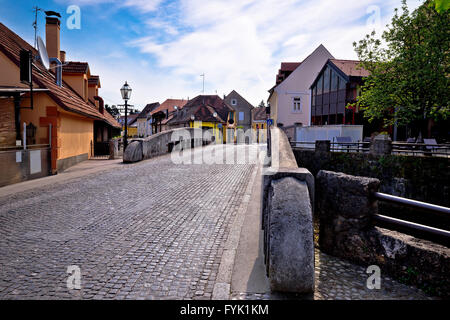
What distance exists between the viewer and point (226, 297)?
3.21m

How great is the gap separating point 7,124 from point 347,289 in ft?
41.0

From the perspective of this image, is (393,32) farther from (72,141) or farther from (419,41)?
(72,141)

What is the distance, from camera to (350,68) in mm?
28359

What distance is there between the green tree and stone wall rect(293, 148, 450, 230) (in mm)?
4682

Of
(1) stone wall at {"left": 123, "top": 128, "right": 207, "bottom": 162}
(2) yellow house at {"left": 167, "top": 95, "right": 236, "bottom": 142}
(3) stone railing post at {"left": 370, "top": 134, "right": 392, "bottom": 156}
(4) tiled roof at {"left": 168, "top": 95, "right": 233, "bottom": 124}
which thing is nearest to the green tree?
(3) stone railing post at {"left": 370, "top": 134, "right": 392, "bottom": 156}

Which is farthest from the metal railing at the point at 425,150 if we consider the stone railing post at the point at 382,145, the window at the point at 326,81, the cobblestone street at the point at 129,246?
the window at the point at 326,81

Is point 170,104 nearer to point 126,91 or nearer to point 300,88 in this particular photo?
point 300,88

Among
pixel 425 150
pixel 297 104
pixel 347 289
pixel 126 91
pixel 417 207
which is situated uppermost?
pixel 297 104

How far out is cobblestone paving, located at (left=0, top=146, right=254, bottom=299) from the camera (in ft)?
11.2

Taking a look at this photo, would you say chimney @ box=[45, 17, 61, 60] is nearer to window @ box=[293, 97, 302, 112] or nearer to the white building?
the white building

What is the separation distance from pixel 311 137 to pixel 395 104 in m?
6.64

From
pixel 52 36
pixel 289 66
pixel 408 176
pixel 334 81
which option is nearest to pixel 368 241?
pixel 408 176
